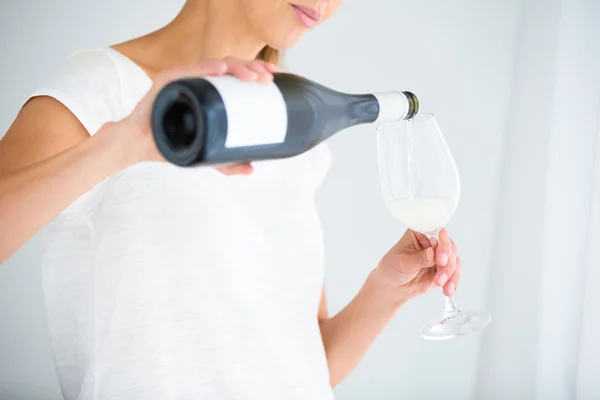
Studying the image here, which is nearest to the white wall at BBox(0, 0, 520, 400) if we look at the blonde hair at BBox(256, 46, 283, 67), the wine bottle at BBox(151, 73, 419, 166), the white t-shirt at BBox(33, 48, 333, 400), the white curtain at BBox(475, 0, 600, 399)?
the white curtain at BBox(475, 0, 600, 399)

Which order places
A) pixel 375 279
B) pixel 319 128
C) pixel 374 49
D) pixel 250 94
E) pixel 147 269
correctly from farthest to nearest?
pixel 374 49, pixel 375 279, pixel 147 269, pixel 319 128, pixel 250 94

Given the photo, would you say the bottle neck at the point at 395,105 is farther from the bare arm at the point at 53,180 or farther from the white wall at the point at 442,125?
the white wall at the point at 442,125

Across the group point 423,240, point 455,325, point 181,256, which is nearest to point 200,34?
point 181,256

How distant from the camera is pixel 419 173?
2.96ft

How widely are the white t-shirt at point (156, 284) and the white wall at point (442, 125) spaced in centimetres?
92

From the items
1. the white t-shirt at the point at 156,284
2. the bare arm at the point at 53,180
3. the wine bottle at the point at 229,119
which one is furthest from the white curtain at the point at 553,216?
the bare arm at the point at 53,180

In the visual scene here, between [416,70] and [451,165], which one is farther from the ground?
[416,70]

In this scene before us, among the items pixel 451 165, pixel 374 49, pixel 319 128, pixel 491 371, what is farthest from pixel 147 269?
pixel 491 371

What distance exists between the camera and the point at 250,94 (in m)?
0.59

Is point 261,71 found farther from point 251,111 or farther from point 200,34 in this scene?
point 200,34

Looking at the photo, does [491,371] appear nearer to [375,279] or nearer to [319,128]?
[375,279]

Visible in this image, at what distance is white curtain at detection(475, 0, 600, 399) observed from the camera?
5.34 ft

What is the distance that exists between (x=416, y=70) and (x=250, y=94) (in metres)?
1.36

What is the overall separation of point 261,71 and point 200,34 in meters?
0.37
